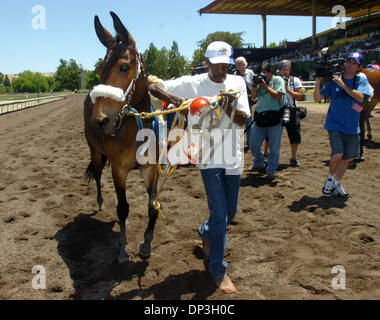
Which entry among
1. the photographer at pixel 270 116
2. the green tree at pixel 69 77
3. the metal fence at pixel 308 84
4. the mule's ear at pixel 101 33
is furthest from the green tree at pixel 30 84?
the mule's ear at pixel 101 33

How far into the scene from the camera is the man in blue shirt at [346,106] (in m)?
4.32

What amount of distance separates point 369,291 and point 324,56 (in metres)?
3.07

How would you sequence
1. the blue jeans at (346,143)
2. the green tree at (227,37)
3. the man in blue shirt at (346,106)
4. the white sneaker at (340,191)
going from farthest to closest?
the green tree at (227,37) → the white sneaker at (340,191) → the blue jeans at (346,143) → the man in blue shirt at (346,106)

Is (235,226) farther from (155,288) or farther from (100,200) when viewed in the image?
(100,200)

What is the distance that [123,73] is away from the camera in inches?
116

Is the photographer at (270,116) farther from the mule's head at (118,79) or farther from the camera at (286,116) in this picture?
the mule's head at (118,79)

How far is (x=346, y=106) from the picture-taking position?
14.6ft

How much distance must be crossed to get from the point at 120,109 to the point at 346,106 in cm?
315

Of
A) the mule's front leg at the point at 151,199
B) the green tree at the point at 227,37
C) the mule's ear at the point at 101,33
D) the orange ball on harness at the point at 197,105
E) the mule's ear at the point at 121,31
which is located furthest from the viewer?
the green tree at the point at 227,37

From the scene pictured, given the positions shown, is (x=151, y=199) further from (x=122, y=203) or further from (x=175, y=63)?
(x=175, y=63)

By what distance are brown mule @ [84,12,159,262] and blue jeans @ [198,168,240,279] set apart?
892 millimetres

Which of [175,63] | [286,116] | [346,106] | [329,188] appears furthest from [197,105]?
[175,63]

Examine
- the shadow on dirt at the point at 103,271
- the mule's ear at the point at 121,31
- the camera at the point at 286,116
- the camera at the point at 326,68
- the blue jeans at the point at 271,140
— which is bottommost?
the shadow on dirt at the point at 103,271
